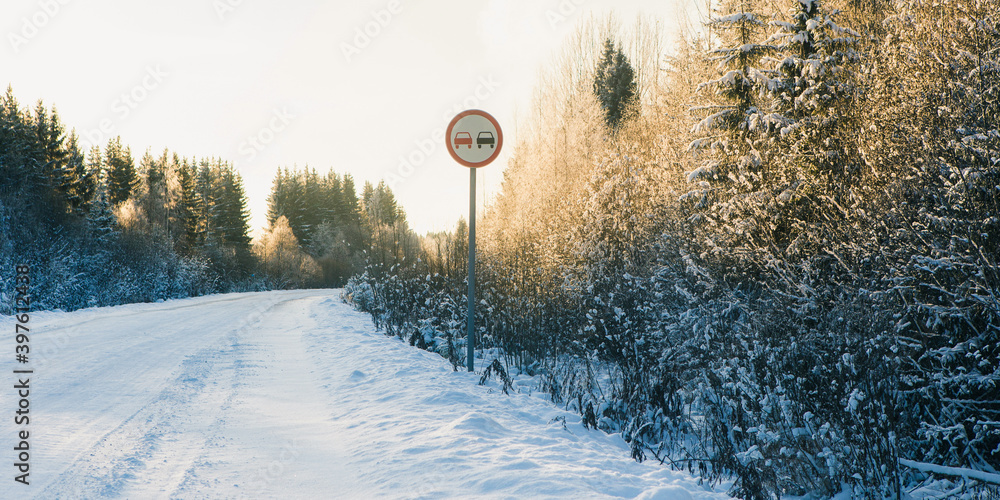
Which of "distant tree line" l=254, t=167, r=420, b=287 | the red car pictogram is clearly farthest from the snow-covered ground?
"distant tree line" l=254, t=167, r=420, b=287

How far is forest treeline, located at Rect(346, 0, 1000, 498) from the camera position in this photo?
4.42 m

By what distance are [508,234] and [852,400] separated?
10306 millimetres

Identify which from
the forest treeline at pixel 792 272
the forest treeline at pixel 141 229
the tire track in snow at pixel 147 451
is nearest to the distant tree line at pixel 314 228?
the forest treeline at pixel 141 229

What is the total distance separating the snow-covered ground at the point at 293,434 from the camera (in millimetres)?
2943

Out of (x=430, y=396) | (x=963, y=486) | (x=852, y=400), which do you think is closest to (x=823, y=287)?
(x=852, y=400)

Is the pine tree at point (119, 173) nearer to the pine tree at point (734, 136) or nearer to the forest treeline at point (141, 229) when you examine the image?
the forest treeline at point (141, 229)

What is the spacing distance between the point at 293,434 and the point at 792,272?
548 cm

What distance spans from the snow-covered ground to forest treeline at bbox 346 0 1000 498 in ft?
3.44

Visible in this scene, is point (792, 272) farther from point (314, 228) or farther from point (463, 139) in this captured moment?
point (314, 228)

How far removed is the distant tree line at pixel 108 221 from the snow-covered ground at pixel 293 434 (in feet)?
33.5

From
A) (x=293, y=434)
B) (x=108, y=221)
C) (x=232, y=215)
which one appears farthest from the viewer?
(x=232, y=215)

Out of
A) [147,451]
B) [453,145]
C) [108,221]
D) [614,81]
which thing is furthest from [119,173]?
[147,451]

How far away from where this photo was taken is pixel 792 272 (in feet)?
19.5

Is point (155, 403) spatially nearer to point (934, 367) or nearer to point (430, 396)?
point (430, 396)
